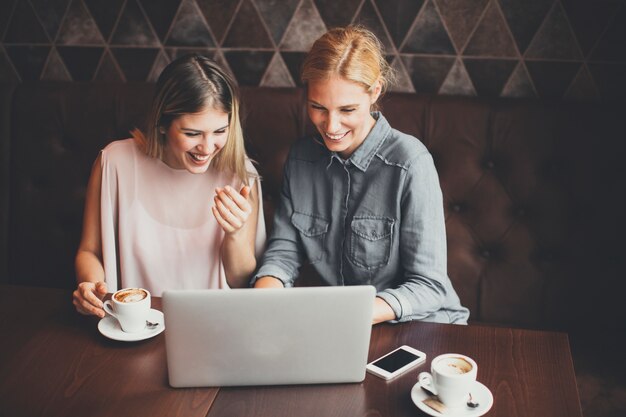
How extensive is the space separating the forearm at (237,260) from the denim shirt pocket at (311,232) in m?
0.12

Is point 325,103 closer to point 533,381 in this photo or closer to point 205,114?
point 205,114

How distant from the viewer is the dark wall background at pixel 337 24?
65.6 inches

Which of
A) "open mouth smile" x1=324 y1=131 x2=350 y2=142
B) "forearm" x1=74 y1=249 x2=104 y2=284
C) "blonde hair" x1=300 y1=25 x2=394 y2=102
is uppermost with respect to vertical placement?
"blonde hair" x1=300 y1=25 x2=394 y2=102

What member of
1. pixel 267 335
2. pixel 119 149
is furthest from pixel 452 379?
pixel 119 149

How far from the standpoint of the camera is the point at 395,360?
39.6 inches

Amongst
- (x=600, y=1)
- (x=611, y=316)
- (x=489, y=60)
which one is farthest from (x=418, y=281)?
(x=600, y=1)

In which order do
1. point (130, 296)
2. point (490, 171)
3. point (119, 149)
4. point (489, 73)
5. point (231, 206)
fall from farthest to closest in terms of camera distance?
point (489, 73)
point (490, 171)
point (119, 149)
point (231, 206)
point (130, 296)

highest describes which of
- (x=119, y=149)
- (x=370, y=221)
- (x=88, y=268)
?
(x=119, y=149)

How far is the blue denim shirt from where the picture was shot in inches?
51.9

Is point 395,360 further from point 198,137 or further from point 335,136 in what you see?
point 198,137

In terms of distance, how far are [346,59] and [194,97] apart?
1.09 feet

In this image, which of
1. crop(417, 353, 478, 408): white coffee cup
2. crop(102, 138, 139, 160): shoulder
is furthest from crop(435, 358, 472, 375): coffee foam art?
crop(102, 138, 139, 160): shoulder

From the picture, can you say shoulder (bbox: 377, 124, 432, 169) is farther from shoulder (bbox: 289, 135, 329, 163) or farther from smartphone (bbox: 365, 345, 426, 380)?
smartphone (bbox: 365, 345, 426, 380)

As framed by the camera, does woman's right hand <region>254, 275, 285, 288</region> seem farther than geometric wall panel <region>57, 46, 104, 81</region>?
No
